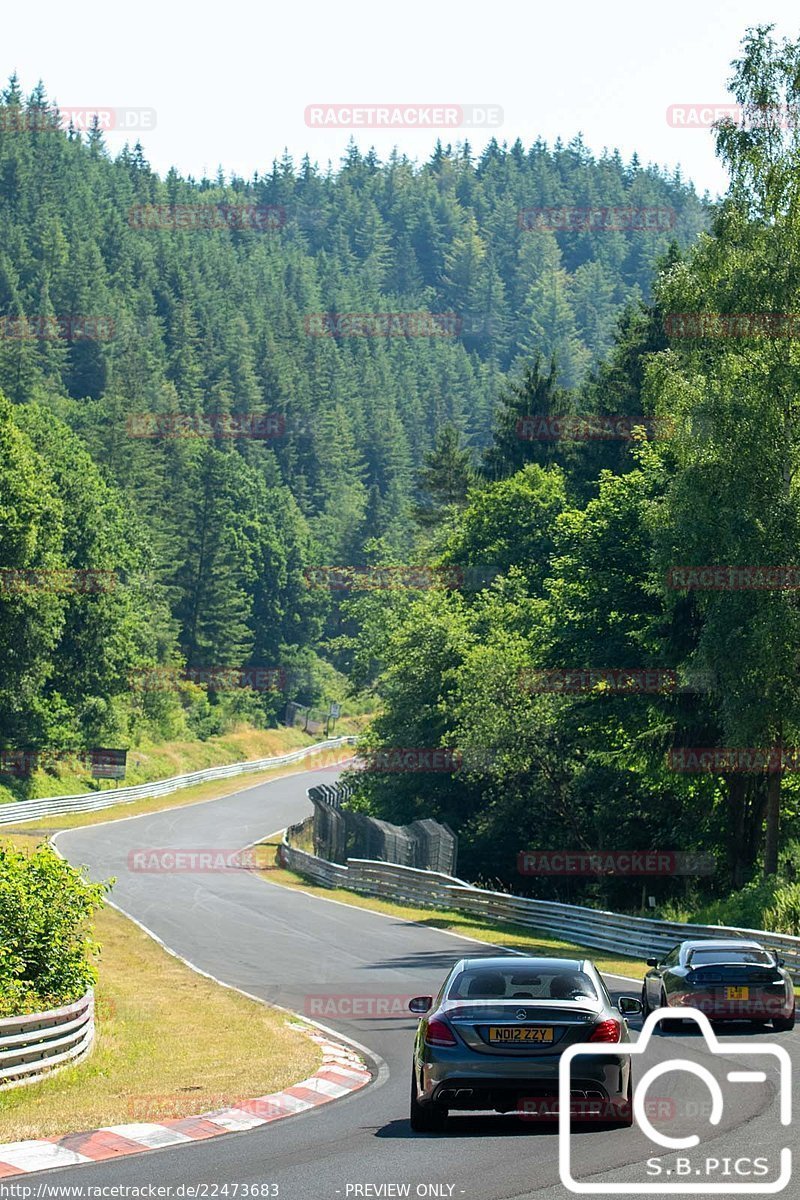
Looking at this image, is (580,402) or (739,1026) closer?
(739,1026)

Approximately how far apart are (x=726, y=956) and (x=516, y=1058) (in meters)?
9.47

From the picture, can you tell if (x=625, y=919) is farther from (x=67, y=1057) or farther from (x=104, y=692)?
(x=104, y=692)

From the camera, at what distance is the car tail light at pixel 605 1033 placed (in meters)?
11.6

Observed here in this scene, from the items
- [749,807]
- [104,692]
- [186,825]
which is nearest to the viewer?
[749,807]

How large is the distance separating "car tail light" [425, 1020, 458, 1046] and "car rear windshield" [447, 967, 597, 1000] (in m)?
0.43

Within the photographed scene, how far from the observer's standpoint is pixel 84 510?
8462cm

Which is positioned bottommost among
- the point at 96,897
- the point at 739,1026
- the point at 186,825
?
the point at 186,825

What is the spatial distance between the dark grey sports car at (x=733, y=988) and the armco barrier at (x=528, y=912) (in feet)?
20.4

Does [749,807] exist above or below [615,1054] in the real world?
below

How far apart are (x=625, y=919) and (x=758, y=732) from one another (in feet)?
16.0

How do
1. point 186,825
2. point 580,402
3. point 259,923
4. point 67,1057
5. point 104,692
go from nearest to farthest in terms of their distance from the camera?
point 67,1057
point 259,923
point 186,825
point 104,692
point 580,402

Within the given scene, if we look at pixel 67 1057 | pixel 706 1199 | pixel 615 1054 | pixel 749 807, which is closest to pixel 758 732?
pixel 749 807

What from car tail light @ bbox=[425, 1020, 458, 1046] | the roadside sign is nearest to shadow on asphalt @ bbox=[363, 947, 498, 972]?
car tail light @ bbox=[425, 1020, 458, 1046]

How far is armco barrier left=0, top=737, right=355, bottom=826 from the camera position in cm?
6475
